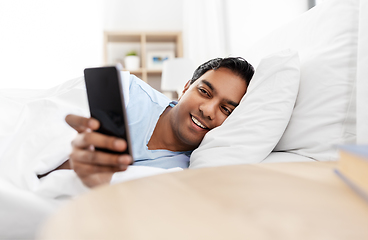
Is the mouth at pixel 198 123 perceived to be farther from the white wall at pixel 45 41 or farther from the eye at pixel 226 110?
the white wall at pixel 45 41

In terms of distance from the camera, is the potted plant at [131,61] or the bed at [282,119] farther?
the potted plant at [131,61]

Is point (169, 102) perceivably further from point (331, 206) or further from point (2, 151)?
point (331, 206)

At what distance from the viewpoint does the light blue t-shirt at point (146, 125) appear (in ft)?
3.47

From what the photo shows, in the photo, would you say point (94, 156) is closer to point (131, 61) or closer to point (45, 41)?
point (45, 41)

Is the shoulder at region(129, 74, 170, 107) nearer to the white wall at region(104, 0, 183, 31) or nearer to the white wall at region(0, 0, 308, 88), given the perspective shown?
the white wall at region(0, 0, 308, 88)

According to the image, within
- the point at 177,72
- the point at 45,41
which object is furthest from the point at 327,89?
the point at 45,41

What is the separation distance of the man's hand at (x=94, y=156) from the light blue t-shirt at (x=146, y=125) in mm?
487

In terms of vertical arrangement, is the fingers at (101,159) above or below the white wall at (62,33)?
below

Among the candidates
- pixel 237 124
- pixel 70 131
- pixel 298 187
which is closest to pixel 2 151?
pixel 70 131

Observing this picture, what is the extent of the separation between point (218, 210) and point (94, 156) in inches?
11.2

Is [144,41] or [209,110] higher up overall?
[144,41]

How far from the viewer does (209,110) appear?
109 cm

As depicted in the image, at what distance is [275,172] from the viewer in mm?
431

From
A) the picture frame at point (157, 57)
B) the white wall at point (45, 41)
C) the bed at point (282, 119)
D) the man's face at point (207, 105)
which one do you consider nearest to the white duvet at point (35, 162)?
the bed at point (282, 119)
